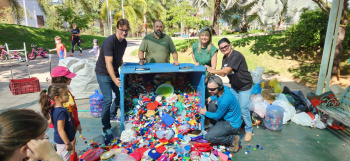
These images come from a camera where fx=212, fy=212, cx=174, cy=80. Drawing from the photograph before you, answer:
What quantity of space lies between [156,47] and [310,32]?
929 cm

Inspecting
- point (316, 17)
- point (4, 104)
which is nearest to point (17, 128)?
point (4, 104)

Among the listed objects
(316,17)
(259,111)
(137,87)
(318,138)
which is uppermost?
(316,17)

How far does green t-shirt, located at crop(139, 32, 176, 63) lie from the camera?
179 inches

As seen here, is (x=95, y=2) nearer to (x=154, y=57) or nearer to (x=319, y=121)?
(x=154, y=57)

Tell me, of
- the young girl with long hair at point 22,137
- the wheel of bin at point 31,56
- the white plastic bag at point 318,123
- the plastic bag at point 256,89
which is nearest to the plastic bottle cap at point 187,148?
the young girl with long hair at point 22,137

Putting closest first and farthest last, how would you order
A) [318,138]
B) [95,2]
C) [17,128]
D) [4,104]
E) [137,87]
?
[17,128]
[318,138]
[137,87]
[4,104]
[95,2]

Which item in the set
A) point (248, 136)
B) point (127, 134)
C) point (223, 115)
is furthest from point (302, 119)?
point (127, 134)

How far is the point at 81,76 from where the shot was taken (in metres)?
5.48

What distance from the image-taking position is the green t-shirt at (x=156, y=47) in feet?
14.9

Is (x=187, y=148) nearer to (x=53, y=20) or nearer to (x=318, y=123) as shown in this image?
(x=318, y=123)

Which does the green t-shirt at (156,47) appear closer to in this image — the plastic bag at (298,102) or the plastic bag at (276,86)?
the plastic bag at (276,86)

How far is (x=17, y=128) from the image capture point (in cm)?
118

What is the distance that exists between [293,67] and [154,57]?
8.64 metres

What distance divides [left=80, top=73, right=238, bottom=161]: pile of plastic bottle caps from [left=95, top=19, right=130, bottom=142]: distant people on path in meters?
0.38
